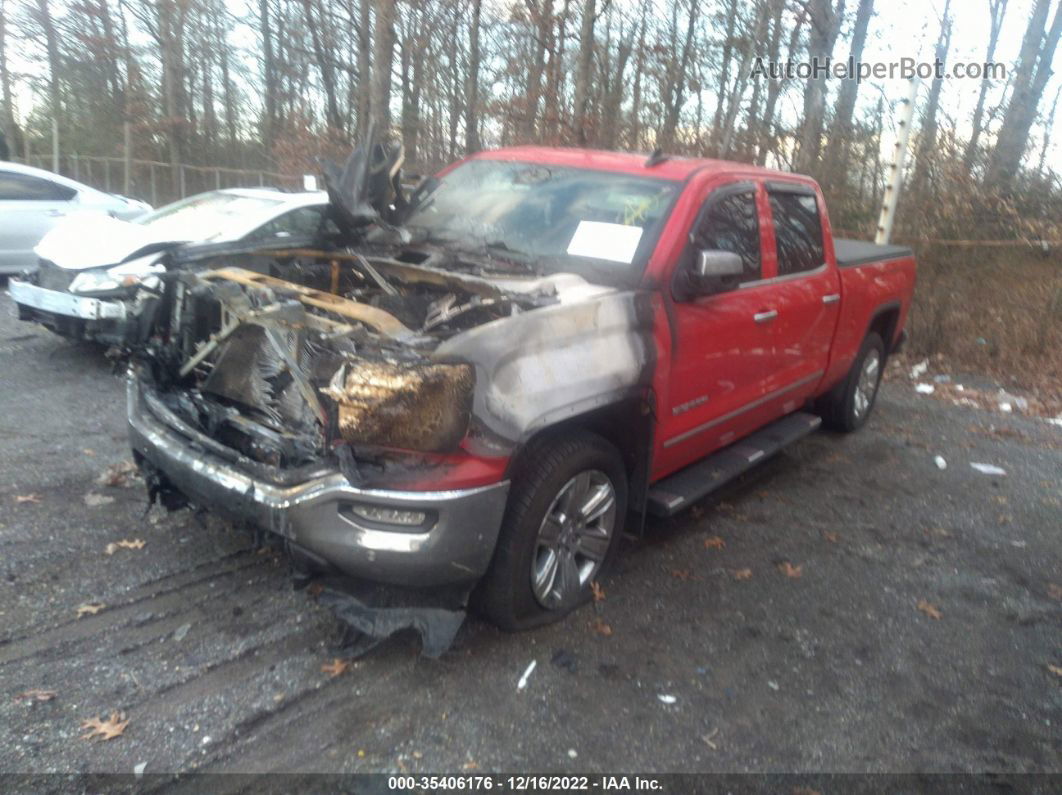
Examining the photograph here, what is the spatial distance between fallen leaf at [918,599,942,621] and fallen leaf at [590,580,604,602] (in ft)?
5.20

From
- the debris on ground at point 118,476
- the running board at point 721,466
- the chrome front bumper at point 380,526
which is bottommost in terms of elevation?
the debris on ground at point 118,476

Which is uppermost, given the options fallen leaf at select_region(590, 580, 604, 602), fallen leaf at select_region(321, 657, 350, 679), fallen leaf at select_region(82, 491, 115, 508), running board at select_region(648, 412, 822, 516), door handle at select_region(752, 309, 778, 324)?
door handle at select_region(752, 309, 778, 324)

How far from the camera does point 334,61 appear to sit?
19.4m

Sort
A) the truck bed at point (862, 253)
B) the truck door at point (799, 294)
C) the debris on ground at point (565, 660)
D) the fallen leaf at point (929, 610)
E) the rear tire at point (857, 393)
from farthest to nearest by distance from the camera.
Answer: the rear tire at point (857, 393) → the truck bed at point (862, 253) → the truck door at point (799, 294) → the fallen leaf at point (929, 610) → the debris on ground at point (565, 660)

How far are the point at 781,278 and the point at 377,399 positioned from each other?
2940 millimetres

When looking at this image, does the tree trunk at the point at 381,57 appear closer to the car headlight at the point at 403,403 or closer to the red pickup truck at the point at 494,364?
the red pickup truck at the point at 494,364

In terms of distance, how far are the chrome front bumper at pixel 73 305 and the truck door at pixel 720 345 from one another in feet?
14.0

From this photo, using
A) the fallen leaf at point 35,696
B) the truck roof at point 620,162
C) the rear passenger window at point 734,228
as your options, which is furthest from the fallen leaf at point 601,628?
the truck roof at point 620,162

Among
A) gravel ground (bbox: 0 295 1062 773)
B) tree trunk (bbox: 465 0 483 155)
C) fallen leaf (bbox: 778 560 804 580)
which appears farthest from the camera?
tree trunk (bbox: 465 0 483 155)

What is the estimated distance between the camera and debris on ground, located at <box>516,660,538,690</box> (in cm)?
317

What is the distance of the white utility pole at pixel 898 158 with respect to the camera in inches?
372

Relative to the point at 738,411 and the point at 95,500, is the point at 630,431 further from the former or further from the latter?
the point at 95,500

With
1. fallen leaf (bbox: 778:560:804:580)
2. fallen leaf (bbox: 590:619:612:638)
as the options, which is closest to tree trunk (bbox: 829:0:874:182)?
fallen leaf (bbox: 778:560:804:580)

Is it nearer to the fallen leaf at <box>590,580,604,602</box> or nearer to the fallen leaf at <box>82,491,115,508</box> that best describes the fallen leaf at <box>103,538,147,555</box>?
the fallen leaf at <box>82,491,115,508</box>
